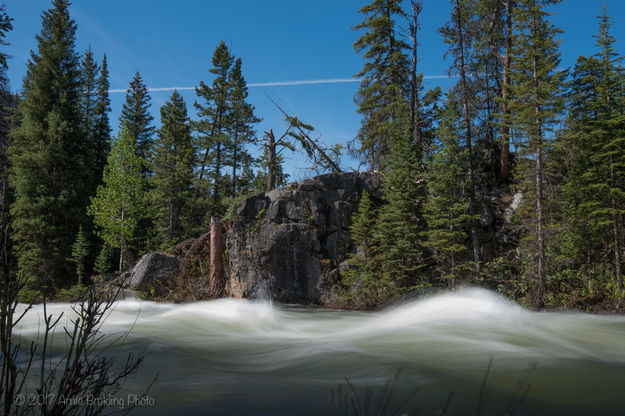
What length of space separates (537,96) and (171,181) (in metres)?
19.6

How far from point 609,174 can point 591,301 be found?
4.07 meters

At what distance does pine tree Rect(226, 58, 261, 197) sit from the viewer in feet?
73.2

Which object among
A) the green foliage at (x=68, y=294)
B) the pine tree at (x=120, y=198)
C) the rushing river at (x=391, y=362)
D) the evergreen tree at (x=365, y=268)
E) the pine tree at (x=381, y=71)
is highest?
the pine tree at (x=381, y=71)

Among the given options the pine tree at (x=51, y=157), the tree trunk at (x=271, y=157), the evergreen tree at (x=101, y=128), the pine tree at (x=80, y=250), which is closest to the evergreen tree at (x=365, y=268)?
the tree trunk at (x=271, y=157)

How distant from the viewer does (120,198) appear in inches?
773

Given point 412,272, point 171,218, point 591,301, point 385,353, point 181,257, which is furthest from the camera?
point 171,218

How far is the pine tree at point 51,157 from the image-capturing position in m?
19.8

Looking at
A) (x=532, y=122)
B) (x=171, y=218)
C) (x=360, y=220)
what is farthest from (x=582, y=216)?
(x=171, y=218)

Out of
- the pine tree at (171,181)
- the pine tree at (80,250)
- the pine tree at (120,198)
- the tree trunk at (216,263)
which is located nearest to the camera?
the tree trunk at (216,263)

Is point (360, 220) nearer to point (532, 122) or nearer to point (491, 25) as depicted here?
point (532, 122)

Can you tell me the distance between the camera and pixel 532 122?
1071 cm

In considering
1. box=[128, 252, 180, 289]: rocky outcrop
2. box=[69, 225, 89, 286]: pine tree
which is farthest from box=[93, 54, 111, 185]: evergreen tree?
box=[128, 252, 180, 289]: rocky outcrop

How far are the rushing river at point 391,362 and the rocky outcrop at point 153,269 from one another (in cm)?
655

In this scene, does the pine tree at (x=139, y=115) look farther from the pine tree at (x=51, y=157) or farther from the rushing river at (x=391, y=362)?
the rushing river at (x=391, y=362)
